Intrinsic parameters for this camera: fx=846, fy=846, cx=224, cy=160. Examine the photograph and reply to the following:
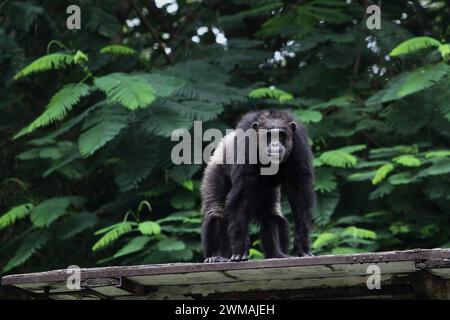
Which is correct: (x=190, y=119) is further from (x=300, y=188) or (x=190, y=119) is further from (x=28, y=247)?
(x=300, y=188)

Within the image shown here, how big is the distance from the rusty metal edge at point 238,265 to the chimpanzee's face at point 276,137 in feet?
6.74

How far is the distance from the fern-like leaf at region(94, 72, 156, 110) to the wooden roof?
12.0 ft

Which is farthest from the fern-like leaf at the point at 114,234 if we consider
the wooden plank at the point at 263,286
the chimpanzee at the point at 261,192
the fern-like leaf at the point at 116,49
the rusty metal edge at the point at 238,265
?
the rusty metal edge at the point at 238,265

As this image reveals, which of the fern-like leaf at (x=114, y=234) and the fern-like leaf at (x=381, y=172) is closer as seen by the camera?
the fern-like leaf at (x=114, y=234)

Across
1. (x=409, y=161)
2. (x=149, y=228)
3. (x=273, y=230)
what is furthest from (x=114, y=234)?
(x=409, y=161)

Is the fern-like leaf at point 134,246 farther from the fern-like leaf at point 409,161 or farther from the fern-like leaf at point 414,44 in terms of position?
the fern-like leaf at point 414,44

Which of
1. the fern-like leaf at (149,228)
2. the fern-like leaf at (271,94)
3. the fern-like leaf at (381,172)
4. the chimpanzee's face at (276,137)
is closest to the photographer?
the chimpanzee's face at (276,137)

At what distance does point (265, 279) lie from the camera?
26.7 ft

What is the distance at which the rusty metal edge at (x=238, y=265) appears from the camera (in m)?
7.02

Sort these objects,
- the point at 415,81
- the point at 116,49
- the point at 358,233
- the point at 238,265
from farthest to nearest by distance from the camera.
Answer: the point at 116,49 < the point at 415,81 < the point at 358,233 < the point at 238,265

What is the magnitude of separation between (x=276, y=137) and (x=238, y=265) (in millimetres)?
2317

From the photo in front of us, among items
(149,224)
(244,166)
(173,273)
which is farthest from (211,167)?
(173,273)

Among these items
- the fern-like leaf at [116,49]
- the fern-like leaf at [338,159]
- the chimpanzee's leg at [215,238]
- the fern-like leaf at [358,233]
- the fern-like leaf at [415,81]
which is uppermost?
the fern-like leaf at [116,49]
